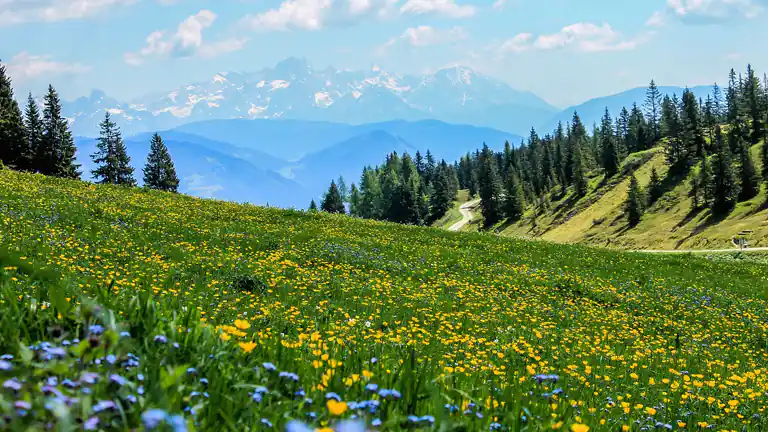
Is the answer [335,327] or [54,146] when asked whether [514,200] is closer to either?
[54,146]

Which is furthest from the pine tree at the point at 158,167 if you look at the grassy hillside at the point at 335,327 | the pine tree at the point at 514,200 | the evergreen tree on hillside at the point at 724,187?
the evergreen tree on hillside at the point at 724,187

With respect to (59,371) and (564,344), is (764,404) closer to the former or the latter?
(564,344)

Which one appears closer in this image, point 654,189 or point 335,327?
point 335,327

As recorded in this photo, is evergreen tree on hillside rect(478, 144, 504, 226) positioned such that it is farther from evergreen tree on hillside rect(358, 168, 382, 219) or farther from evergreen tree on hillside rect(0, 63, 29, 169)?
evergreen tree on hillside rect(0, 63, 29, 169)

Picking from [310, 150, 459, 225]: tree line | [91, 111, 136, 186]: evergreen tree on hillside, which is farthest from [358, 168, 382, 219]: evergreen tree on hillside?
[91, 111, 136, 186]: evergreen tree on hillside

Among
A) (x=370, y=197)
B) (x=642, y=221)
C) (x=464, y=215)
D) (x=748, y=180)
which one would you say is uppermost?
(x=370, y=197)

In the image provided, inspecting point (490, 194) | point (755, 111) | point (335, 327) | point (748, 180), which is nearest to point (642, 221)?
point (748, 180)

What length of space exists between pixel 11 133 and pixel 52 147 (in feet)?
41.3

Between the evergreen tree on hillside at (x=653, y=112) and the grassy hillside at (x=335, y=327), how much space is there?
6801 inches

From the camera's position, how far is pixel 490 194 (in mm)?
153375

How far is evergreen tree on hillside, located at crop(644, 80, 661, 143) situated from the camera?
181212mm

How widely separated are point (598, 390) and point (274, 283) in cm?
728

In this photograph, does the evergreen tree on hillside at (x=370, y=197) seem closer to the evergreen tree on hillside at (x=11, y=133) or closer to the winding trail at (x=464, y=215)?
the winding trail at (x=464, y=215)

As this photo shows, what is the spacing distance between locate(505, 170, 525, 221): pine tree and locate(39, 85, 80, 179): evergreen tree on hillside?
111979mm
